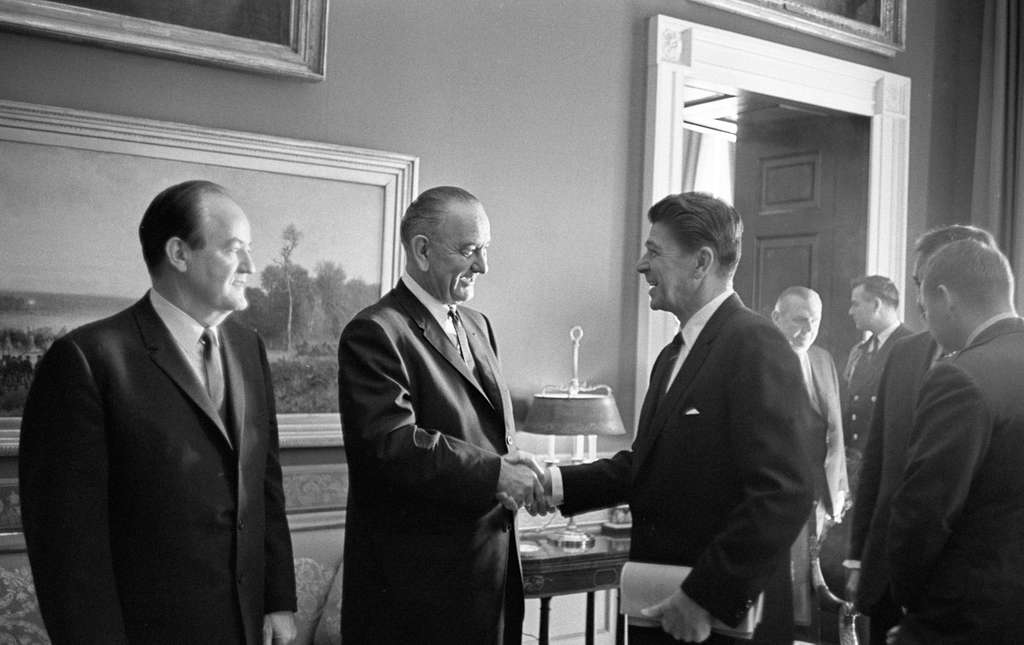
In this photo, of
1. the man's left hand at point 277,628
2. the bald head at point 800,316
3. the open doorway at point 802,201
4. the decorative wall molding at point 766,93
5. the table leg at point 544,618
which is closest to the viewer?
the man's left hand at point 277,628

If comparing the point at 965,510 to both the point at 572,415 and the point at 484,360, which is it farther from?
Answer: the point at 572,415

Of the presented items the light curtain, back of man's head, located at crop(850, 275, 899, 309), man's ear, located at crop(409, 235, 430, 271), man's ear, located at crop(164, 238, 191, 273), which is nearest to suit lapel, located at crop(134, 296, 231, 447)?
man's ear, located at crop(164, 238, 191, 273)

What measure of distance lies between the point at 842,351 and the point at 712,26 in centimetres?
248

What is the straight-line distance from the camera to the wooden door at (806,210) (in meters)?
7.02

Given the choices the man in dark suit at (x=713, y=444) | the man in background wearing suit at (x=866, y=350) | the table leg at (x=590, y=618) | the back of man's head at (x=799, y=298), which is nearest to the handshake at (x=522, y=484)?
the man in dark suit at (x=713, y=444)

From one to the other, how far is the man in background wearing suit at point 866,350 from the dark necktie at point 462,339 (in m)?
3.68

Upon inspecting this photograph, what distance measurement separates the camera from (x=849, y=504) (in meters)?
6.62

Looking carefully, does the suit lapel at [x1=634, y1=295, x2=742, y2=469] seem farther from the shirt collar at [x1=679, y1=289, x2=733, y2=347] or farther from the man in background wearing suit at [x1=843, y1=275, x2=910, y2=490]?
the man in background wearing suit at [x1=843, y1=275, x2=910, y2=490]

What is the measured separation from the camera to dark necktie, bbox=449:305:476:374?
3307mm

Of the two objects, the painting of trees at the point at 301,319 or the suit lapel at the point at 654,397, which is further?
the painting of trees at the point at 301,319

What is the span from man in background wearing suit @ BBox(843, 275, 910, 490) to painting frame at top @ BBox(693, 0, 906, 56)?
1.62m

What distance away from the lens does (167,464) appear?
2.37m

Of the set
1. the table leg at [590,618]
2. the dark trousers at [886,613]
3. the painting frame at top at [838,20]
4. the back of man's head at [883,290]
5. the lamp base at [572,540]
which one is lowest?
the table leg at [590,618]

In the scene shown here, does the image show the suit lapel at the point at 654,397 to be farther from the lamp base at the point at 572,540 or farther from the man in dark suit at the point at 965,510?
the lamp base at the point at 572,540
